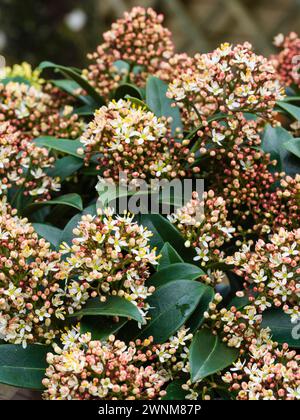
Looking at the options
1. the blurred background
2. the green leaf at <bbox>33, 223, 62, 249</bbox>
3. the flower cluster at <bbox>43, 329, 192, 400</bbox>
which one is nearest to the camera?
the flower cluster at <bbox>43, 329, 192, 400</bbox>

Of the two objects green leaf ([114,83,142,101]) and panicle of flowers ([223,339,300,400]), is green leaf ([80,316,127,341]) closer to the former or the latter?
panicle of flowers ([223,339,300,400])

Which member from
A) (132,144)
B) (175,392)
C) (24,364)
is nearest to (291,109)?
(132,144)

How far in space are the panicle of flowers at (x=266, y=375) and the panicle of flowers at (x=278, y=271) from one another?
0.25 feet

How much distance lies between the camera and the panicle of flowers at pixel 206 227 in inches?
63.3

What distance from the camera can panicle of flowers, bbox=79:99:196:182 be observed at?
1.65 metres

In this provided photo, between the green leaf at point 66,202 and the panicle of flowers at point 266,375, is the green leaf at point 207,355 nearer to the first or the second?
the panicle of flowers at point 266,375

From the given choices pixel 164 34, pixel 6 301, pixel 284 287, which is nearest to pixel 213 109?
pixel 164 34

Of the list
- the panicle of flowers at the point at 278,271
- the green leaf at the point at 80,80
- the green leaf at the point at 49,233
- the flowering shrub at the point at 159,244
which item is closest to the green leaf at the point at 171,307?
the flowering shrub at the point at 159,244

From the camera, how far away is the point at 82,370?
53.0 inches

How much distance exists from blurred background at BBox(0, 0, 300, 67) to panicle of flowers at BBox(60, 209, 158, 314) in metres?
4.44

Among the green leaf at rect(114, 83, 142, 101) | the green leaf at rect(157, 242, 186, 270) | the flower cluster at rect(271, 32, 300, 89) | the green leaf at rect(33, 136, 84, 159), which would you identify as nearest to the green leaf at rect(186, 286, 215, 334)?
the green leaf at rect(157, 242, 186, 270)

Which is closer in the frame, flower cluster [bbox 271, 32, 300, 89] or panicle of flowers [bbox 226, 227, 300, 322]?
panicle of flowers [bbox 226, 227, 300, 322]

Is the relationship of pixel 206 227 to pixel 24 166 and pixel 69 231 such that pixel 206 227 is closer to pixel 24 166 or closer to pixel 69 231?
pixel 69 231

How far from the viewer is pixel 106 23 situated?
6.87 metres
